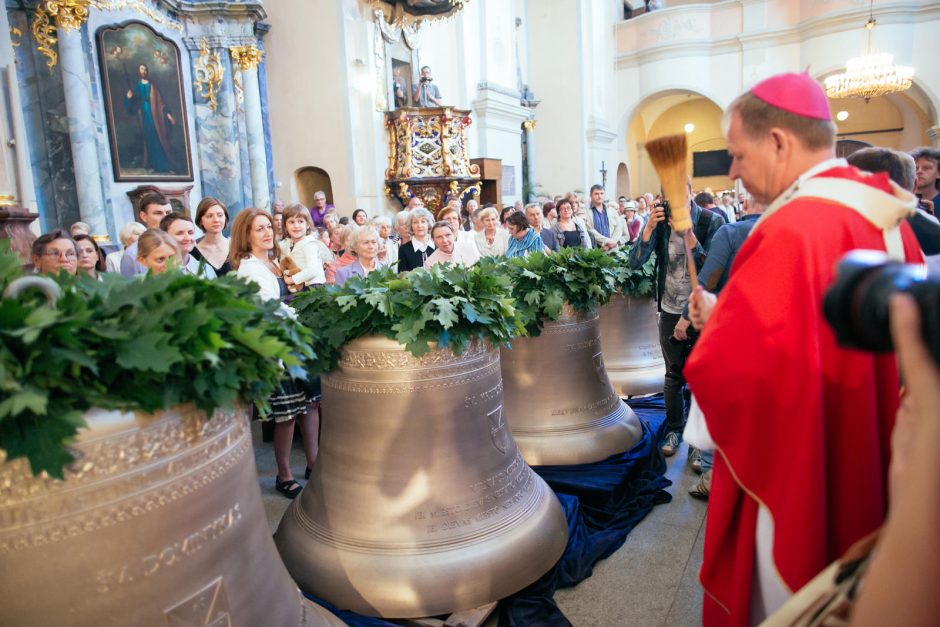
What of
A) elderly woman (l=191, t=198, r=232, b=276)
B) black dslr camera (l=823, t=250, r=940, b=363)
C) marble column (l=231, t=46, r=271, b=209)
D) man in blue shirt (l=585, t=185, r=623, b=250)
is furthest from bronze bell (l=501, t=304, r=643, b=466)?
marble column (l=231, t=46, r=271, b=209)

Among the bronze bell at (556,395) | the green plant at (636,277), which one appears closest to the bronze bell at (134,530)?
the bronze bell at (556,395)

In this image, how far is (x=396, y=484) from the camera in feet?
9.04

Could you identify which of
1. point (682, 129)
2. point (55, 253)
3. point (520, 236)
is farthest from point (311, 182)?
point (682, 129)

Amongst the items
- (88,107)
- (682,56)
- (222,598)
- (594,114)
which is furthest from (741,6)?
(222,598)

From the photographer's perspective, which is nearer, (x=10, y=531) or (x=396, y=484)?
(x=10, y=531)

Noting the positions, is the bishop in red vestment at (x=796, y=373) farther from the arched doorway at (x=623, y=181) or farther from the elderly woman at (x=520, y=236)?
the arched doorway at (x=623, y=181)

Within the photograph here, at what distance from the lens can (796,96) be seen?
5.60 feet

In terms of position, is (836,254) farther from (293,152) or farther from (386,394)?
(293,152)

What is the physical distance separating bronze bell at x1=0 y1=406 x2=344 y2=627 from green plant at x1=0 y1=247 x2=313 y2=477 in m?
0.07

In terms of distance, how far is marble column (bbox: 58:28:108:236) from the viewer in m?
8.77

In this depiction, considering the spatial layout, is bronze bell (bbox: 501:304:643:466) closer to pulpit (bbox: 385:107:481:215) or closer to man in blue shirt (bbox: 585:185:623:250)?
man in blue shirt (bbox: 585:185:623:250)

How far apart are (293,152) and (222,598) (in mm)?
12148

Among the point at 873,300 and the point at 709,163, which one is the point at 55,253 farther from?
the point at 709,163

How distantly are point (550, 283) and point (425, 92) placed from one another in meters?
10.5
